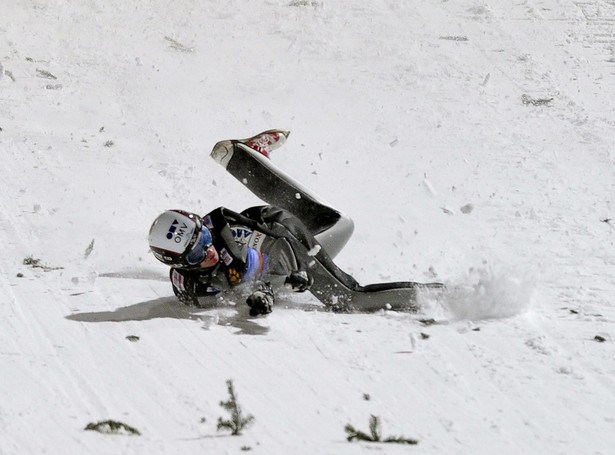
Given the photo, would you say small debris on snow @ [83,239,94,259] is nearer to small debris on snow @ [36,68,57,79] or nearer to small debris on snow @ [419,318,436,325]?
small debris on snow @ [419,318,436,325]

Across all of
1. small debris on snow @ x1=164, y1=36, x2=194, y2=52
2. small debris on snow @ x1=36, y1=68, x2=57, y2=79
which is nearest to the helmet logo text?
small debris on snow @ x1=36, y1=68, x2=57, y2=79

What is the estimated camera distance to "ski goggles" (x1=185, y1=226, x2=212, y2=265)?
18.1ft

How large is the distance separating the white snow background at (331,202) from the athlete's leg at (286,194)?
41 cm

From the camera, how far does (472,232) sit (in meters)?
7.61

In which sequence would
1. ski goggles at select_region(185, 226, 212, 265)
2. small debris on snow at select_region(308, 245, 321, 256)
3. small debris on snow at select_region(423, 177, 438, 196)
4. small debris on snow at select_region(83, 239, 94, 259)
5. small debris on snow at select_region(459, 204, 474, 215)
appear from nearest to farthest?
ski goggles at select_region(185, 226, 212, 265)
small debris on snow at select_region(308, 245, 321, 256)
small debris on snow at select_region(83, 239, 94, 259)
small debris on snow at select_region(459, 204, 474, 215)
small debris on snow at select_region(423, 177, 438, 196)

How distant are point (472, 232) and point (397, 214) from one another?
82 cm

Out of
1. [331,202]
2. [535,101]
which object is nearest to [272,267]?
[331,202]

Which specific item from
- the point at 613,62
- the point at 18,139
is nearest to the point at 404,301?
the point at 18,139

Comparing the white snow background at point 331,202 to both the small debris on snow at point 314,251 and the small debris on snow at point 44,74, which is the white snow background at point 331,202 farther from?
the small debris on snow at point 314,251

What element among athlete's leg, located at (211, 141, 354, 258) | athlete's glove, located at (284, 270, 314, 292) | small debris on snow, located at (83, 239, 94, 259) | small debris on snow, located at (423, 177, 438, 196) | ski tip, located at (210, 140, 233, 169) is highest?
small debris on snow, located at (423, 177, 438, 196)

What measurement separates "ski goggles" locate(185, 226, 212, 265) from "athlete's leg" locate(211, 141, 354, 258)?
1300 millimetres

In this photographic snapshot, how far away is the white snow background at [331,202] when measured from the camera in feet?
14.1

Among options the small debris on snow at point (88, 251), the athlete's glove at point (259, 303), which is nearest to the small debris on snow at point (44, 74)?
the small debris on snow at point (88, 251)

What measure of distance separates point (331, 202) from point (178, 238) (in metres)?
3.22
